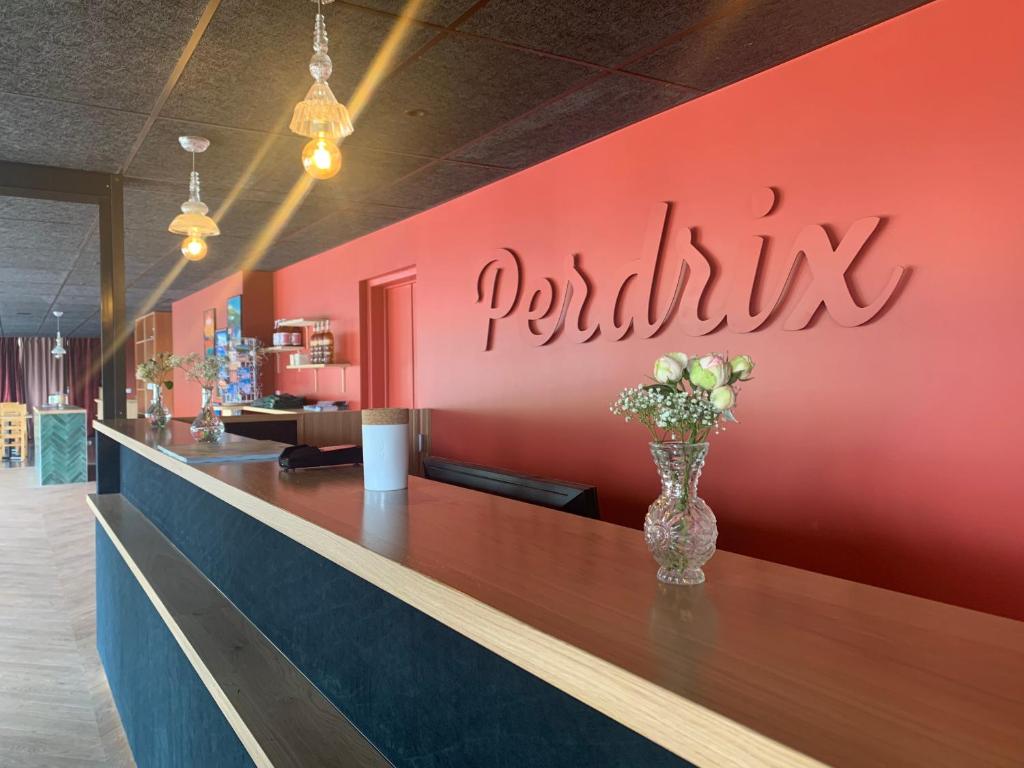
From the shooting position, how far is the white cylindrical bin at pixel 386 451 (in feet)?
5.45

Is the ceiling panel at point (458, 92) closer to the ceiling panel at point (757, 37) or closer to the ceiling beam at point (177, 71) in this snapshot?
the ceiling panel at point (757, 37)

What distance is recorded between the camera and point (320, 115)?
2.31 meters

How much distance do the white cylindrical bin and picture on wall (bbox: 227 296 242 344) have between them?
279 inches

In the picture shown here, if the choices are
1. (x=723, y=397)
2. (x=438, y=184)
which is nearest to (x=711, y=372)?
(x=723, y=397)

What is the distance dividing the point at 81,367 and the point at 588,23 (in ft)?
71.0

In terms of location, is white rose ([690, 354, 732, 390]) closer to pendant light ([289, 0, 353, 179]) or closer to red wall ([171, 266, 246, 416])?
pendant light ([289, 0, 353, 179])

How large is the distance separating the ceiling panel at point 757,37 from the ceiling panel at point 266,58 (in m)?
1.03

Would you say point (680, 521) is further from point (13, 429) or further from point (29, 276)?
point (13, 429)

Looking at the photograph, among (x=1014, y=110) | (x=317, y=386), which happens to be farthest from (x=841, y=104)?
(x=317, y=386)

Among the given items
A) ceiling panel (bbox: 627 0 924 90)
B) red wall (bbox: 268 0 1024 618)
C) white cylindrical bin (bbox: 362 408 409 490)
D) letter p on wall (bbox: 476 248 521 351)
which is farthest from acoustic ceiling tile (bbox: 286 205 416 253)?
white cylindrical bin (bbox: 362 408 409 490)

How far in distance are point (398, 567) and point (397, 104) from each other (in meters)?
2.90

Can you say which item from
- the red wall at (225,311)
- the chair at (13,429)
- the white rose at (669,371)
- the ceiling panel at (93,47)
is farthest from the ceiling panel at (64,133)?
the chair at (13,429)

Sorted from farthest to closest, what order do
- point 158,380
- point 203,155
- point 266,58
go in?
point 158,380, point 203,155, point 266,58

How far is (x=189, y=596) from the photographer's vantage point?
2.31 meters
